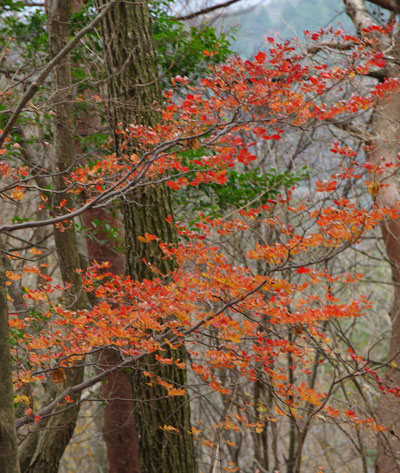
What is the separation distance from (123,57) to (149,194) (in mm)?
1338

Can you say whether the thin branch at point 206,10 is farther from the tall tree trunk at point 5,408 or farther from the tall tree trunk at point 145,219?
the tall tree trunk at point 5,408

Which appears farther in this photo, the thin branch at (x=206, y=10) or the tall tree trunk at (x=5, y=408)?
the thin branch at (x=206, y=10)

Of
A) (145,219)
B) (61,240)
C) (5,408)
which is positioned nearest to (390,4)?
(145,219)

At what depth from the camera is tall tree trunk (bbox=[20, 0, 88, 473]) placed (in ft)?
13.1

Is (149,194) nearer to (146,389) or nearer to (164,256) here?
(164,256)

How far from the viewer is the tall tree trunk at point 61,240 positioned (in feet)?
13.1

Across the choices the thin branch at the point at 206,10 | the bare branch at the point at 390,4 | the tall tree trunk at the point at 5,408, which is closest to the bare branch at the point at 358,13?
the bare branch at the point at 390,4

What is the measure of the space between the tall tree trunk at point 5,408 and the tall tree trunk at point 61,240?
3.75ft

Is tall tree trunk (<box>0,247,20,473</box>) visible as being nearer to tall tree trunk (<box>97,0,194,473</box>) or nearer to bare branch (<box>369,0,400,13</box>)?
tall tree trunk (<box>97,0,194,473</box>)

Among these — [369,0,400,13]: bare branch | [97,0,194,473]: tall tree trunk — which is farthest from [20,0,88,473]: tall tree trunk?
[369,0,400,13]: bare branch

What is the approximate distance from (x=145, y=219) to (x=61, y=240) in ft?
2.57

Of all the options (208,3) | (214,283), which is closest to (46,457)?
(214,283)

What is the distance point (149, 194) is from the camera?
4.61 meters

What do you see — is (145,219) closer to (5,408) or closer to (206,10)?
(5,408)
